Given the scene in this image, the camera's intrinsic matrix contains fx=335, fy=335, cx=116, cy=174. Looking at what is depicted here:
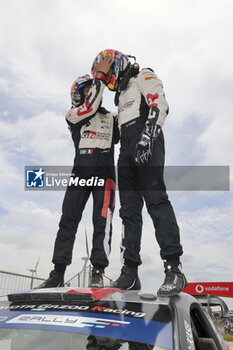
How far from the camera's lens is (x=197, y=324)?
6.84 ft

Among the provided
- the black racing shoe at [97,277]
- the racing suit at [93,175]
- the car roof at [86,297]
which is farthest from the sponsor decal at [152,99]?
the car roof at [86,297]

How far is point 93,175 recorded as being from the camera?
11.7 ft

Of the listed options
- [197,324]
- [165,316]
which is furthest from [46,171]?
[165,316]

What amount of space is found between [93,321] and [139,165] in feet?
5.26

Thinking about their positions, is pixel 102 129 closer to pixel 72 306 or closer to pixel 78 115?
pixel 78 115

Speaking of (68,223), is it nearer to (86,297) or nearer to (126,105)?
(126,105)

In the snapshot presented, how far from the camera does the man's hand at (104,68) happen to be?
135 inches

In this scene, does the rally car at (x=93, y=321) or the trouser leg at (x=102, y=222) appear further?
the trouser leg at (x=102, y=222)

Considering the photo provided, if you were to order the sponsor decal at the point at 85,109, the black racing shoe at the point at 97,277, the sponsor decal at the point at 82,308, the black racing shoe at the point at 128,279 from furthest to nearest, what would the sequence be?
the sponsor decal at the point at 85,109, the black racing shoe at the point at 97,277, the black racing shoe at the point at 128,279, the sponsor decal at the point at 82,308

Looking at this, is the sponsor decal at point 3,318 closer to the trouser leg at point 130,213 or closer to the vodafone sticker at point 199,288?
the trouser leg at point 130,213

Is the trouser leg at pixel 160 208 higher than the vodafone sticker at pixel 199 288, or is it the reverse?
the trouser leg at pixel 160 208

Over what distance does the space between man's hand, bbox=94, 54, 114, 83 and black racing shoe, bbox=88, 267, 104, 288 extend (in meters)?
1.92

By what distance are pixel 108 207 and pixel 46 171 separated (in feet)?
8.06

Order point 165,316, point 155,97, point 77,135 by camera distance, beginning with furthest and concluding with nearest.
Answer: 1. point 77,135
2. point 155,97
3. point 165,316
